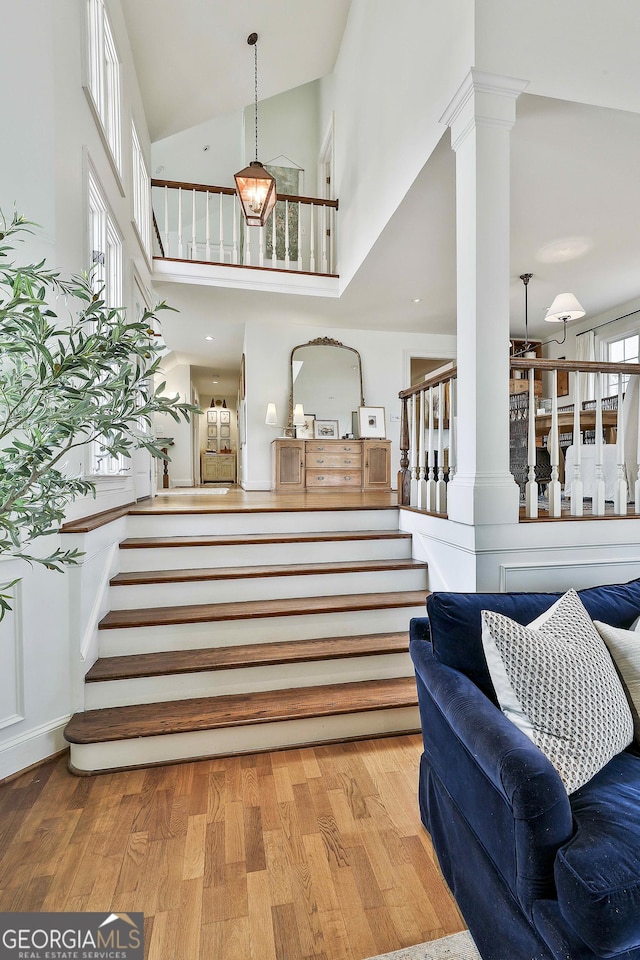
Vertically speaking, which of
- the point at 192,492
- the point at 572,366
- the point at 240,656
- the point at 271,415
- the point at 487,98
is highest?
the point at 487,98

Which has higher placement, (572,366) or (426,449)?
(572,366)

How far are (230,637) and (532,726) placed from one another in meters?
1.66

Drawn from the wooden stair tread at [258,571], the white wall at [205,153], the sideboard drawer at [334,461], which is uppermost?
the white wall at [205,153]

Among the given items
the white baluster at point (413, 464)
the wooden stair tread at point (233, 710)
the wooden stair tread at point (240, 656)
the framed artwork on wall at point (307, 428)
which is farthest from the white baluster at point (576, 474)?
the framed artwork on wall at point (307, 428)

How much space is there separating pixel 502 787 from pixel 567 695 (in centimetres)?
34

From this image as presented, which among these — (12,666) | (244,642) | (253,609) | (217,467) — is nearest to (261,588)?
(253,609)

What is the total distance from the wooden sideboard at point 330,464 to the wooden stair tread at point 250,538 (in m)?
2.82

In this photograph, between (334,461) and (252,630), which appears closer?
(252,630)

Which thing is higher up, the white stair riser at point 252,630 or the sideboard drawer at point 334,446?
the sideboard drawer at point 334,446

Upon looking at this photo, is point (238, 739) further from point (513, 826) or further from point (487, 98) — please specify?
point (487, 98)

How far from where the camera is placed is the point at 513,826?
3.14 ft

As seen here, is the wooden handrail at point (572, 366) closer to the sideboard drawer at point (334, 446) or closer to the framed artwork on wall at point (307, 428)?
the sideboard drawer at point (334, 446)

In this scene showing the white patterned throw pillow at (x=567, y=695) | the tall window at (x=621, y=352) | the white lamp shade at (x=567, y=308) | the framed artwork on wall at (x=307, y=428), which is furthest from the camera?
the framed artwork on wall at (x=307, y=428)

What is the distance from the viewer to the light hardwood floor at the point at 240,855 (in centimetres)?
121
